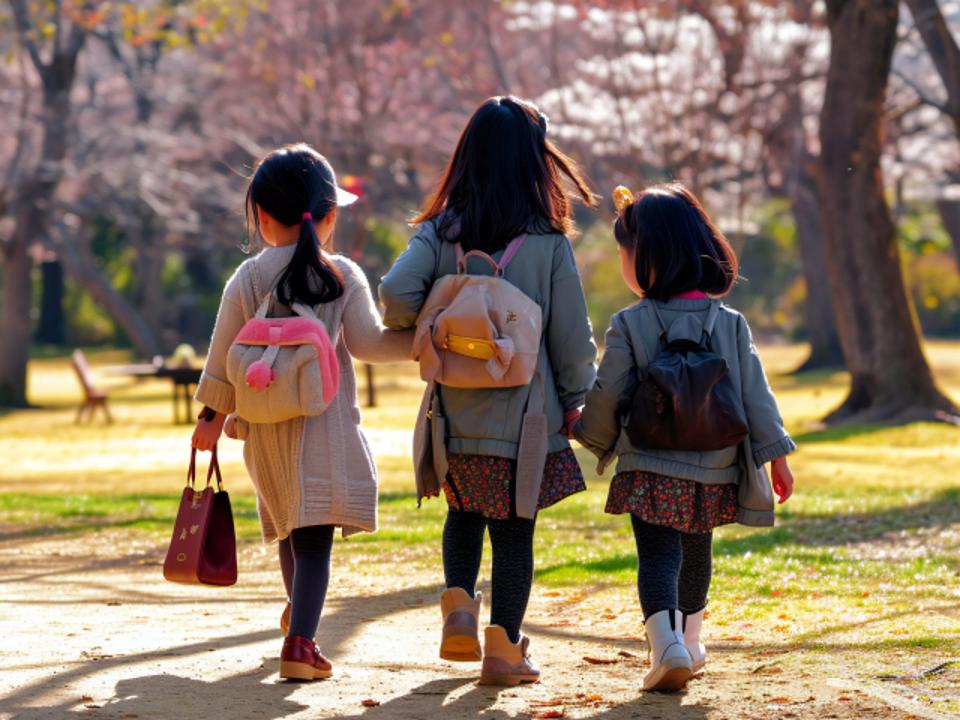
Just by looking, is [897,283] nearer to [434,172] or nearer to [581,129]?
[581,129]

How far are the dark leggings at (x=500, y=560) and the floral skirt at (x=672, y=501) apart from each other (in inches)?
11.3

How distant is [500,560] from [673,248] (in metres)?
1.04

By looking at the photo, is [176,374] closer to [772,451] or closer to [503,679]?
[503,679]

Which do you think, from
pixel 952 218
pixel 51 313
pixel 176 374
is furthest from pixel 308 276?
pixel 51 313

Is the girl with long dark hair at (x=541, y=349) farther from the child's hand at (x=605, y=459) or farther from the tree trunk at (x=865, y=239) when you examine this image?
the tree trunk at (x=865, y=239)

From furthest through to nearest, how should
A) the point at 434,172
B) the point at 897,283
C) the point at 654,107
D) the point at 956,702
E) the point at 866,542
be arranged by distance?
the point at 434,172, the point at 654,107, the point at 897,283, the point at 866,542, the point at 956,702

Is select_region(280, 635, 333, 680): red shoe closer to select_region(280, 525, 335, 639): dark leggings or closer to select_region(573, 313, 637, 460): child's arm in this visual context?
select_region(280, 525, 335, 639): dark leggings

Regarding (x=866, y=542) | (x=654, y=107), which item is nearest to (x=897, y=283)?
(x=654, y=107)

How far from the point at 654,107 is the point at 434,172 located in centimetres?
1096

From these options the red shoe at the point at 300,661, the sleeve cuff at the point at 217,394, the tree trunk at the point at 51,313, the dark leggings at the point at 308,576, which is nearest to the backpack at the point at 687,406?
the dark leggings at the point at 308,576

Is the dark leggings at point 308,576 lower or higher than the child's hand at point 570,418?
lower

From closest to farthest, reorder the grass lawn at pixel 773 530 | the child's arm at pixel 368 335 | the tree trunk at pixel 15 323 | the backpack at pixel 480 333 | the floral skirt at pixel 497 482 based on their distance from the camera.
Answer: the backpack at pixel 480 333
the floral skirt at pixel 497 482
the child's arm at pixel 368 335
the grass lawn at pixel 773 530
the tree trunk at pixel 15 323

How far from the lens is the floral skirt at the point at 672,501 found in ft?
15.6

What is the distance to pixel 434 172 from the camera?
3422cm
